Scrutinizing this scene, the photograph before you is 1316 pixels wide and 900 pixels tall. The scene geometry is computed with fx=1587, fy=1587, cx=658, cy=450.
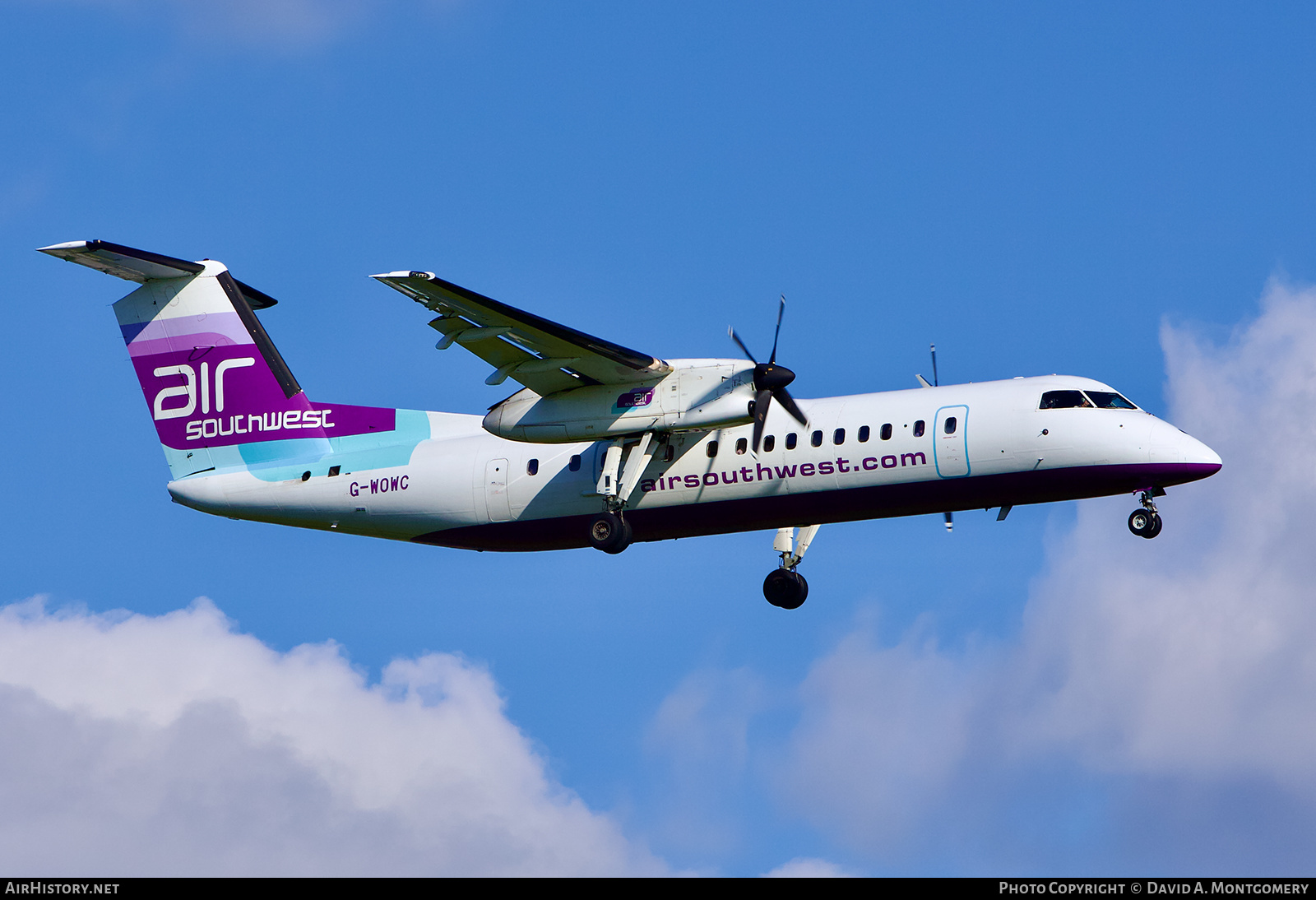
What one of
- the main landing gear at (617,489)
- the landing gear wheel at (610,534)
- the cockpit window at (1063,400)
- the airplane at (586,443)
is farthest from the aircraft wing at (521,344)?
the cockpit window at (1063,400)

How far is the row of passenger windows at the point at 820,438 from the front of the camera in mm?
22672

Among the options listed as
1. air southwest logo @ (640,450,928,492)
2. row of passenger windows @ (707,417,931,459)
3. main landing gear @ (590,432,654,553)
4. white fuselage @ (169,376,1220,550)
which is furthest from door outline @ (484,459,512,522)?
row of passenger windows @ (707,417,931,459)

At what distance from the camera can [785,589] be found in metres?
26.5

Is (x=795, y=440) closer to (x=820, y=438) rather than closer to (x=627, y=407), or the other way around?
(x=820, y=438)

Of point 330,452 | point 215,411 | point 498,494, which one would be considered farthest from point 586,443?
point 215,411

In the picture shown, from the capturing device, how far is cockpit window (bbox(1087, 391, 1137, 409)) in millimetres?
22453
